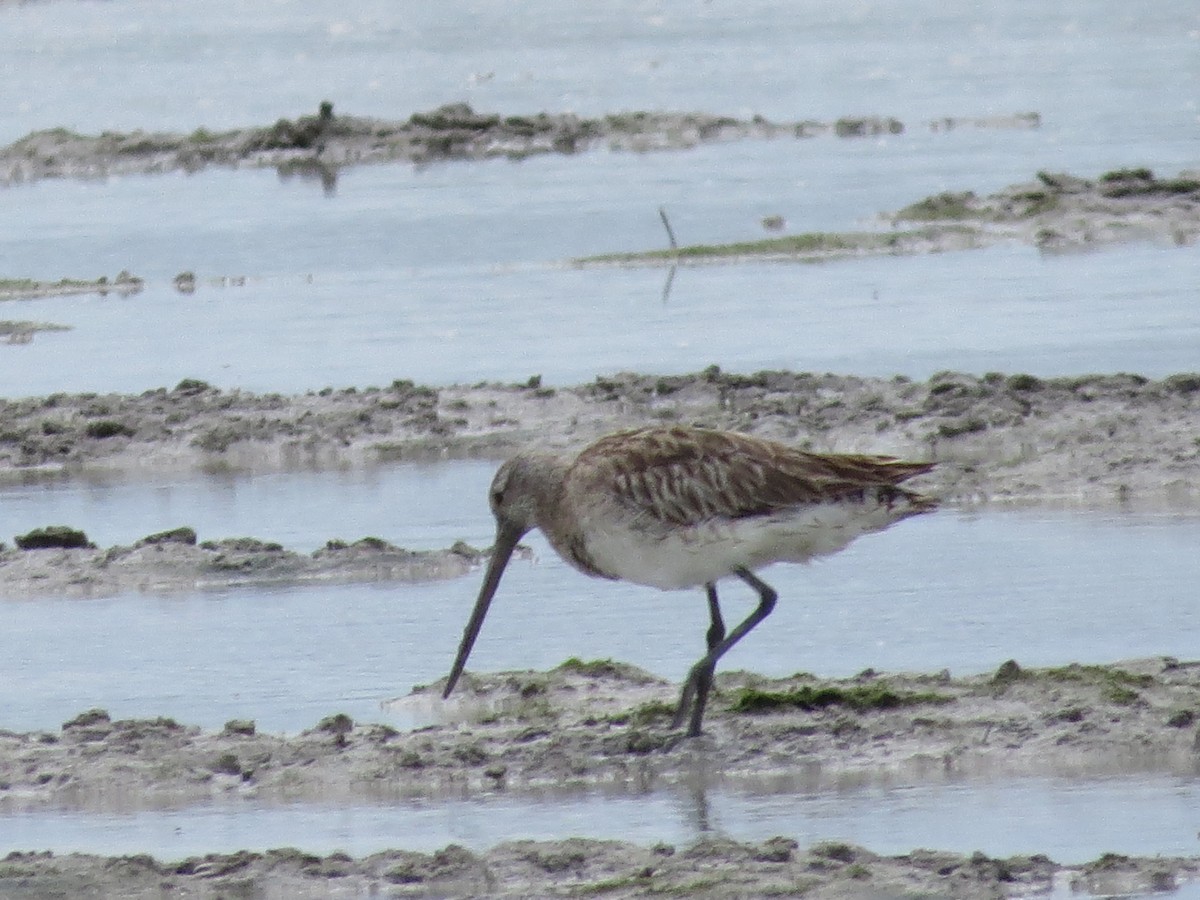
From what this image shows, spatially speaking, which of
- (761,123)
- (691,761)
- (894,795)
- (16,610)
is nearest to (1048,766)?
(894,795)

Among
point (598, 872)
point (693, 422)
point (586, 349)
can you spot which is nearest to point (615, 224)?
point (586, 349)

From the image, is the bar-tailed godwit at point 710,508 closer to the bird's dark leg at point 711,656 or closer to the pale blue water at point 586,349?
the bird's dark leg at point 711,656

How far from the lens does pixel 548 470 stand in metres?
9.68

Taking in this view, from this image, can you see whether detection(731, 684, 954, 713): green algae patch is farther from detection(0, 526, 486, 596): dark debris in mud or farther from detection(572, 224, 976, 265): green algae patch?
detection(572, 224, 976, 265): green algae patch

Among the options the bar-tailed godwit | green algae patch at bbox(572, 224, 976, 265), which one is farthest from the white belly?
green algae patch at bbox(572, 224, 976, 265)

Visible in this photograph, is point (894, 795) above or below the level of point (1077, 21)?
below

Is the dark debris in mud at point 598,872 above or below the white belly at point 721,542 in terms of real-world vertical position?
below

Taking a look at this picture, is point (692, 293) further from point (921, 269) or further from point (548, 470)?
point (548, 470)

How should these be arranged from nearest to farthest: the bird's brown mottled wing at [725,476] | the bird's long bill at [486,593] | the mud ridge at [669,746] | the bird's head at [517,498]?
the mud ridge at [669,746] < the bird's brown mottled wing at [725,476] < the bird's head at [517,498] < the bird's long bill at [486,593]

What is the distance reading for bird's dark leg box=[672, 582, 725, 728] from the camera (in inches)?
370

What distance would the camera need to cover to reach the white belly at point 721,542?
30.5ft

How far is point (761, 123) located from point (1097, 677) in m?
26.7

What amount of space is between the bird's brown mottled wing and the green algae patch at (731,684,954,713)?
69 cm

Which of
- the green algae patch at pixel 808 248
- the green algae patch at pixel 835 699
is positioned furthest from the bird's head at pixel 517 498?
the green algae patch at pixel 808 248
